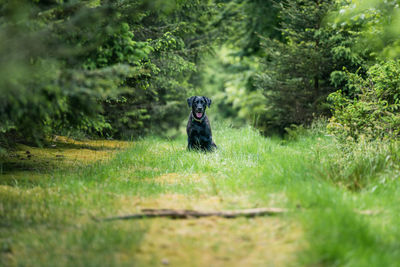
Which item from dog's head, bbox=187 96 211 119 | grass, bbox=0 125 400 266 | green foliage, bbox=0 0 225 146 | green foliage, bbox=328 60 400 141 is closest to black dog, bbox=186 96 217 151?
dog's head, bbox=187 96 211 119

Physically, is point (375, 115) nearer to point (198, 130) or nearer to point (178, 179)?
point (198, 130)

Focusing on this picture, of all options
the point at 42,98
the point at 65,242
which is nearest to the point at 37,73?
the point at 42,98

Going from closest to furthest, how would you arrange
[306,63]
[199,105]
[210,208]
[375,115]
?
[210,208]
[375,115]
[199,105]
[306,63]

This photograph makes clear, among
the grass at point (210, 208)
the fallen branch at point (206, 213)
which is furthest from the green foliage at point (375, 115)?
the fallen branch at point (206, 213)

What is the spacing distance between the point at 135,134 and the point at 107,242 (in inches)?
366

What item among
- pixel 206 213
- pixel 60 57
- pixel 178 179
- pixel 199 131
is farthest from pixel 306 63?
pixel 60 57

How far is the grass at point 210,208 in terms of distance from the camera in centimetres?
277

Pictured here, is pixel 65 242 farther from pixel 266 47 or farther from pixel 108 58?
pixel 266 47

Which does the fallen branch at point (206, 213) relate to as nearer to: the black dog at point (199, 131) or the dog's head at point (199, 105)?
the black dog at point (199, 131)

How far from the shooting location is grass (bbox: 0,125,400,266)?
277 centimetres

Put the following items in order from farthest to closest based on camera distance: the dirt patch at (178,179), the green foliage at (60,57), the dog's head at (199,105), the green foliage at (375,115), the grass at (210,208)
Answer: the dog's head at (199,105), the green foliage at (375,115), the dirt patch at (178,179), the green foliage at (60,57), the grass at (210,208)

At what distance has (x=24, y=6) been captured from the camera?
371 cm

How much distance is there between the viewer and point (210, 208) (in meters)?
3.89

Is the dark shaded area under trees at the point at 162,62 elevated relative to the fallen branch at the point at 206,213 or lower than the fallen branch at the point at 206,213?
elevated
